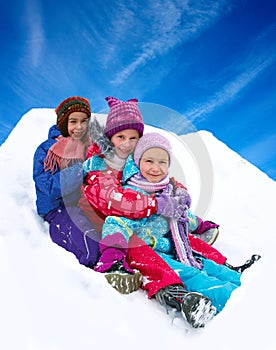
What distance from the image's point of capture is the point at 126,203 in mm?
1904

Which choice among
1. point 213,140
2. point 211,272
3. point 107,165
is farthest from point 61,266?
point 213,140

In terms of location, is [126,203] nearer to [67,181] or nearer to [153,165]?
[153,165]

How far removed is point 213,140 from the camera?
4.94 meters

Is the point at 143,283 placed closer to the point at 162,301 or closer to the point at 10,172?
the point at 162,301

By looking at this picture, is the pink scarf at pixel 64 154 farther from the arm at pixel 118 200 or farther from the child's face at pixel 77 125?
the arm at pixel 118 200

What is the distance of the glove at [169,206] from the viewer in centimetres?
196

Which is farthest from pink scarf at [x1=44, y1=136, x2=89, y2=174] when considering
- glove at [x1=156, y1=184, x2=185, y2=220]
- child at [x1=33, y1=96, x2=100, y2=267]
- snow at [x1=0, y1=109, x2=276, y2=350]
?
glove at [x1=156, y1=184, x2=185, y2=220]

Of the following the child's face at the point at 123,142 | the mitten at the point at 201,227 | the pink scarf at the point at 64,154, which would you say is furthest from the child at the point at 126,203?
the mitten at the point at 201,227

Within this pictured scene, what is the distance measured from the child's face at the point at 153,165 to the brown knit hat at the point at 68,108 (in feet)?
1.88

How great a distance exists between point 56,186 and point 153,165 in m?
0.59

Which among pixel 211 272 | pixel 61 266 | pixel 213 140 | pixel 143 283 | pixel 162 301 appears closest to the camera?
pixel 61 266

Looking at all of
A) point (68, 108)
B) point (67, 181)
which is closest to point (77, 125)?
point (68, 108)

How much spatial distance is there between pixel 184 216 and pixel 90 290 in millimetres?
871

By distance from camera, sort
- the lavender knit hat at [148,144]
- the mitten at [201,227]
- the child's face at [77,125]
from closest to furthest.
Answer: the lavender knit hat at [148,144]
the child's face at [77,125]
the mitten at [201,227]
